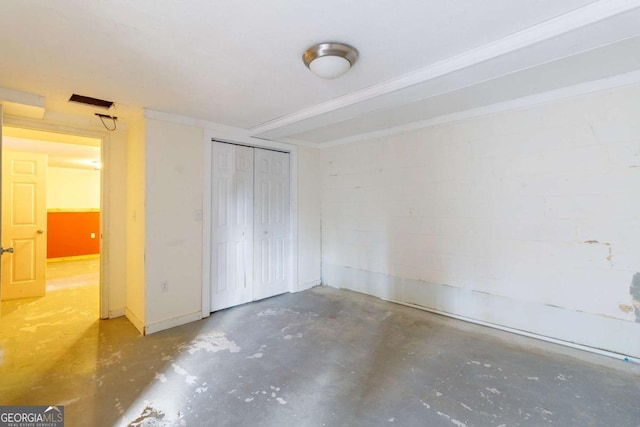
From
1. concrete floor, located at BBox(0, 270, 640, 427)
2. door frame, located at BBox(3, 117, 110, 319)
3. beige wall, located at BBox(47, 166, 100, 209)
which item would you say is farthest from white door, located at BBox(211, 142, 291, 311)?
beige wall, located at BBox(47, 166, 100, 209)

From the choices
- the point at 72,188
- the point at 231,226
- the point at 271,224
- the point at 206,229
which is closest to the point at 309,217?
the point at 271,224

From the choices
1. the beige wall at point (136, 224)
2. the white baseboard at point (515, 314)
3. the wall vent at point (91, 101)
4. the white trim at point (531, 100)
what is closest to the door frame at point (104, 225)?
the beige wall at point (136, 224)

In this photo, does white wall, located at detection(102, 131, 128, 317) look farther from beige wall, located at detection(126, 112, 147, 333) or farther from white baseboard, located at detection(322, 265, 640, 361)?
white baseboard, located at detection(322, 265, 640, 361)

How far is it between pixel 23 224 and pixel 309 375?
461 cm

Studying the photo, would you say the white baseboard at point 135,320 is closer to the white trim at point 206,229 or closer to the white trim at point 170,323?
the white trim at point 170,323

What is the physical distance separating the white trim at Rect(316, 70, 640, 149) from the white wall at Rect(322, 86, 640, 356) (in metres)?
0.06

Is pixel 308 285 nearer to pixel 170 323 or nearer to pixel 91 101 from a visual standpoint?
pixel 170 323

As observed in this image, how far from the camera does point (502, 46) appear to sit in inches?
70.4

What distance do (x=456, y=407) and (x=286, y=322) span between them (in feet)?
6.10

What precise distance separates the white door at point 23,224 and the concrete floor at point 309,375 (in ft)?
2.90

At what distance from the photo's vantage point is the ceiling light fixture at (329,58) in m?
1.82

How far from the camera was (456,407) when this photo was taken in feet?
6.00

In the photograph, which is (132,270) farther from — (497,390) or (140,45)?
(497,390)

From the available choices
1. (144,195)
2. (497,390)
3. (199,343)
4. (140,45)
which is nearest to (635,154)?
(497,390)
